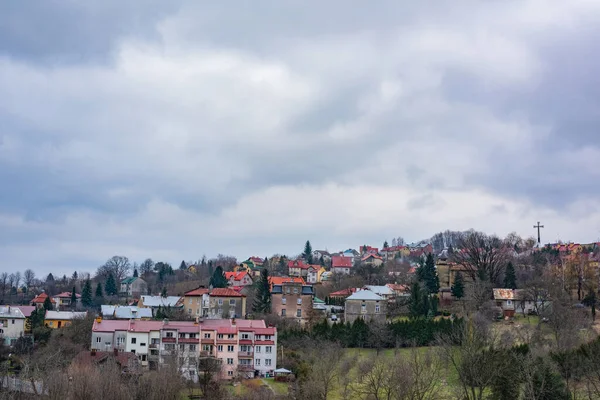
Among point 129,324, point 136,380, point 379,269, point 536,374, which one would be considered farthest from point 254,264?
point 536,374

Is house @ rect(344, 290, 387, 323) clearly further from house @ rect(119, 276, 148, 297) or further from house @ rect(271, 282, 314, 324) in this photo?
house @ rect(119, 276, 148, 297)

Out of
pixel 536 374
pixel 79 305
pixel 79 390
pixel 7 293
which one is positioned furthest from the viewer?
pixel 7 293

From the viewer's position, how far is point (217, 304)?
246 ft

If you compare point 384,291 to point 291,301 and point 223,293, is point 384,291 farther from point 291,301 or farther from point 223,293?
point 223,293

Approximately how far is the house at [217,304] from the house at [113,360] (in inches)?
735

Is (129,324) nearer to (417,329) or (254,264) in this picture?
(417,329)

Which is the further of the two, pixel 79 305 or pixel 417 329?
pixel 79 305

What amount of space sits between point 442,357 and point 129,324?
3033cm

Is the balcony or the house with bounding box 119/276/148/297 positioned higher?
the house with bounding box 119/276/148/297

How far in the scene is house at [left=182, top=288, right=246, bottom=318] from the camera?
7475cm

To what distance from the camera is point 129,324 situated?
61.5m

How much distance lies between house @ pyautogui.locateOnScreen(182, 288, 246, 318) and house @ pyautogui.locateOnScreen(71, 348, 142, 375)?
61.2ft

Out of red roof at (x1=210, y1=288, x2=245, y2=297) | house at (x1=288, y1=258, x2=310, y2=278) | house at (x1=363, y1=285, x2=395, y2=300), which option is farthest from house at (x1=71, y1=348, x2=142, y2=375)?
house at (x1=288, y1=258, x2=310, y2=278)

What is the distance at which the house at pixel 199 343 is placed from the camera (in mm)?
57875
